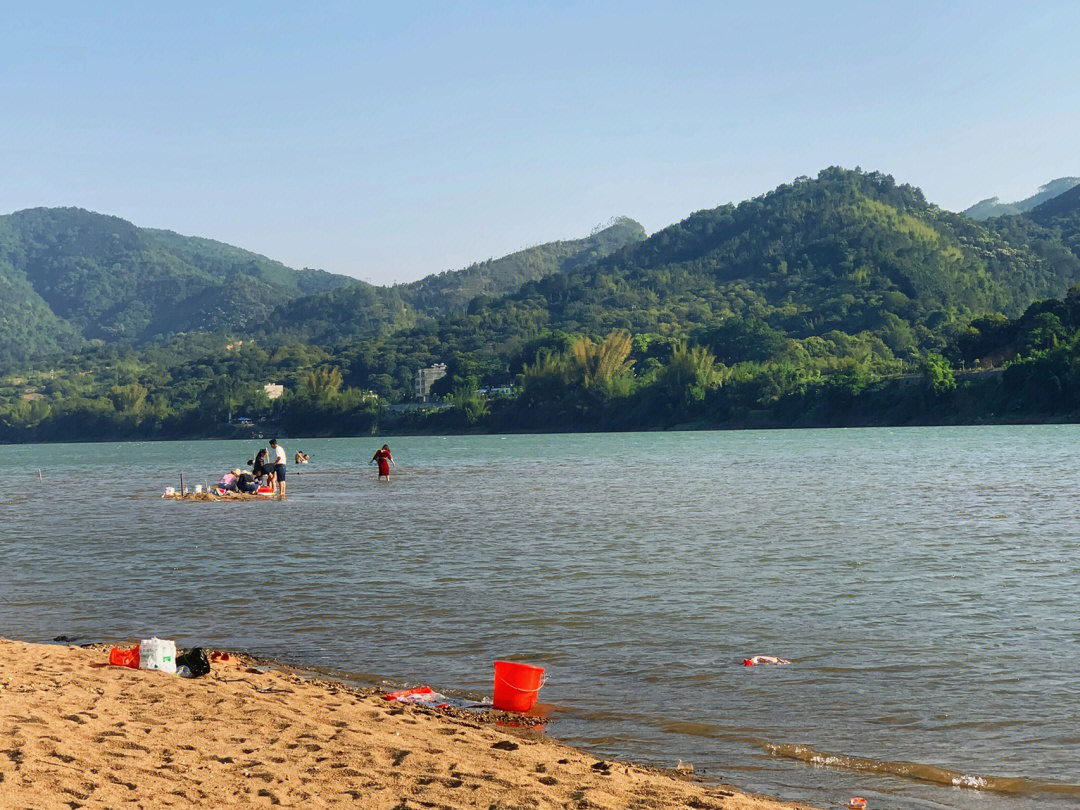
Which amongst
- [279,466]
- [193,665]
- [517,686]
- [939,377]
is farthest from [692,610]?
[939,377]

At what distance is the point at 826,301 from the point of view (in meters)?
191

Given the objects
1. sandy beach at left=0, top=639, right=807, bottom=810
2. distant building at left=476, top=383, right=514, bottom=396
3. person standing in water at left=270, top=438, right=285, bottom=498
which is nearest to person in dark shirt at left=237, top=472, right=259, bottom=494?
person standing in water at left=270, top=438, right=285, bottom=498

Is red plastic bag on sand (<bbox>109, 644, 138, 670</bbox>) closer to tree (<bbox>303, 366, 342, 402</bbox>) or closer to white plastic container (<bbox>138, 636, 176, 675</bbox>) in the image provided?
white plastic container (<bbox>138, 636, 176, 675</bbox>)

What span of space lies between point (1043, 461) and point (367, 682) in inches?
1811

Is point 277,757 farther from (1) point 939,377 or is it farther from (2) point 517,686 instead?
(1) point 939,377

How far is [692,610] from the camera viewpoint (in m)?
15.7

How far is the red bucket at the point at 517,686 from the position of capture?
34.9 ft

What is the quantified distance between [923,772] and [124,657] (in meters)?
7.89

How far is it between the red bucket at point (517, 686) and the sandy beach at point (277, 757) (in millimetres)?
576

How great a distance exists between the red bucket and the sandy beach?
0.58 m

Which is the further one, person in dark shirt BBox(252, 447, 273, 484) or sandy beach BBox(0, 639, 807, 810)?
person in dark shirt BBox(252, 447, 273, 484)

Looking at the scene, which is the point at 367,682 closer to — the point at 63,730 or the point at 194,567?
the point at 63,730

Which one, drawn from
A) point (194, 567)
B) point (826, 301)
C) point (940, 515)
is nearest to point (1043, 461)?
point (940, 515)

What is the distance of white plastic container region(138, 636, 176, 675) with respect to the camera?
463 inches
